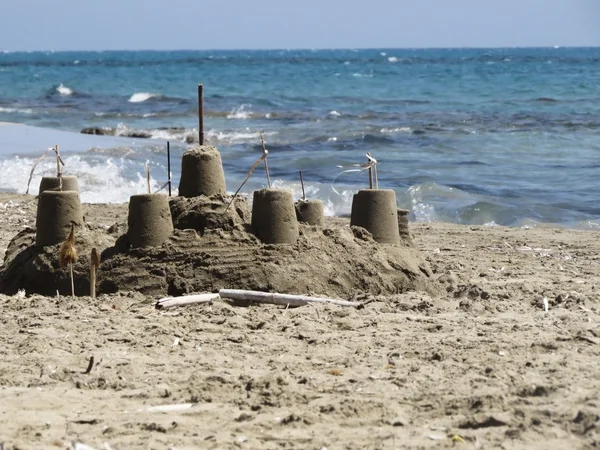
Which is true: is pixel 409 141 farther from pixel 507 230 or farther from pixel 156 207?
pixel 156 207

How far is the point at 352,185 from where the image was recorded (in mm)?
12734

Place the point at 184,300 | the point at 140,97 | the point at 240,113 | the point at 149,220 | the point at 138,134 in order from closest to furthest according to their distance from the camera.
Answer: the point at 184,300 → the point at 149,220 → the point at 138,134 → the point at 240,113 → the point at 140,97

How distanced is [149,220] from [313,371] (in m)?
1.93

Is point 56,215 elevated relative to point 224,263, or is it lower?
elevated

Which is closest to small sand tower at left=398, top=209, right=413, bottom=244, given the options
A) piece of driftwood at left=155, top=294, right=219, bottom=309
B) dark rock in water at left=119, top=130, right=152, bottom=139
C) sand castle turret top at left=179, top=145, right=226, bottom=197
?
sand castle turret top at left=179, top=145, right=226, bottom=197

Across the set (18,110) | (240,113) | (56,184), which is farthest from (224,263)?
(18,110)

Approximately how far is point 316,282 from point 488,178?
7978 millimetres

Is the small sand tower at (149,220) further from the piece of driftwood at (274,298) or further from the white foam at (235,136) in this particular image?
the white foam at (235,136)

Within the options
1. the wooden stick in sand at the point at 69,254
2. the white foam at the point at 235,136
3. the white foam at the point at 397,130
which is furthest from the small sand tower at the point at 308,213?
the white foam at the point at 397,130

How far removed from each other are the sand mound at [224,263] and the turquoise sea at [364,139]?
4.60m

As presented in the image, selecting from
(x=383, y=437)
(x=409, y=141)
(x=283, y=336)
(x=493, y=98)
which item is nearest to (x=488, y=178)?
(x=409, y=141)

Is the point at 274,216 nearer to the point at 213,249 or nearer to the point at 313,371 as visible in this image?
the point at 213,249

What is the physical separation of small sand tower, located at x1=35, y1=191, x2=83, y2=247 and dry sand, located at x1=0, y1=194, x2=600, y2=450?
0.51 metres

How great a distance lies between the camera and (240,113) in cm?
2728
